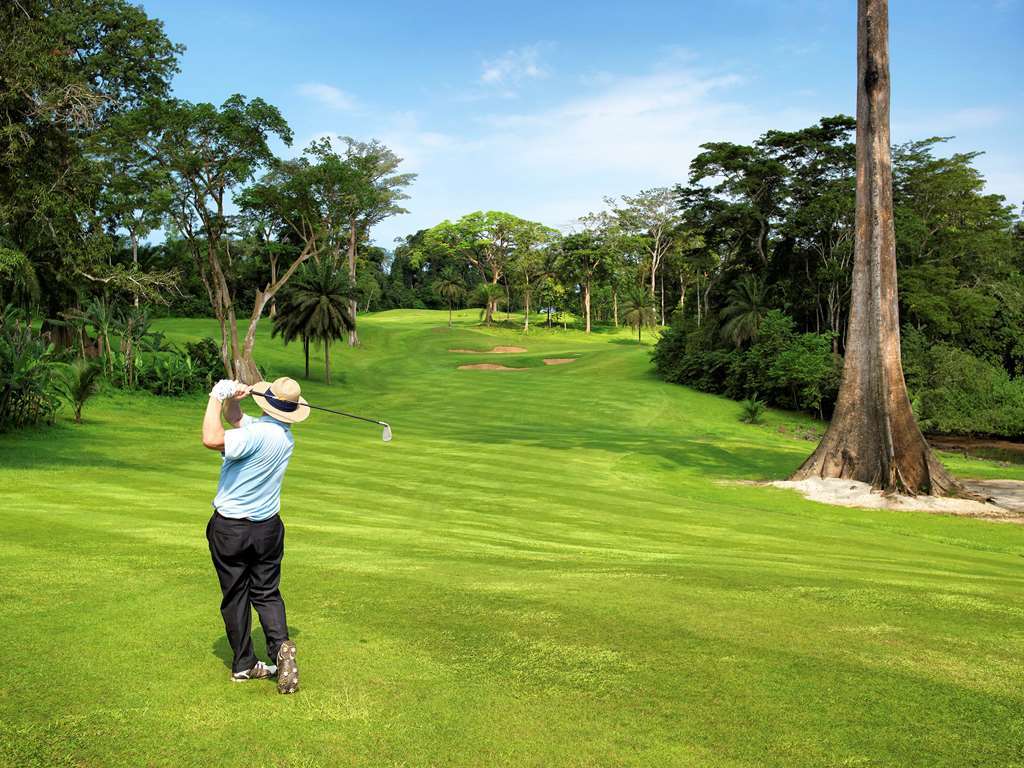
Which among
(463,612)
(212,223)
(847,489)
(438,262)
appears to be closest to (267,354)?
(212,223)

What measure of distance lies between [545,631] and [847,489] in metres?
17.8

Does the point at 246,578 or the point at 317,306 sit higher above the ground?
A: the point at 317,306

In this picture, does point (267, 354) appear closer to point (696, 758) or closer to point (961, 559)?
point (961, 559)

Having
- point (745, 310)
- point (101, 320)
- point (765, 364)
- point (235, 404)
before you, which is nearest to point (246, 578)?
point (235, 404)

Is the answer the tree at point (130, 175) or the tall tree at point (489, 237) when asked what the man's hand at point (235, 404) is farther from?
the tall tree at point (489, 237)

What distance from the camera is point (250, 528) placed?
19.2 feet

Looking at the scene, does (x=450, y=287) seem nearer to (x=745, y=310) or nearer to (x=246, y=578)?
(x=745, y=310)

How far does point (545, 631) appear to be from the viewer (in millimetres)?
7121

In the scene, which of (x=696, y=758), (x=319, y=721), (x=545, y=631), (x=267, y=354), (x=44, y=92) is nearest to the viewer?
(x=696, y=758)

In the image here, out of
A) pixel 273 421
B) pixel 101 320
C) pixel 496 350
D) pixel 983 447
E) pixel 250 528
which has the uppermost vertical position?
pixel 101 320

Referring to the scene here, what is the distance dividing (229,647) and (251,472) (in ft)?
6.04

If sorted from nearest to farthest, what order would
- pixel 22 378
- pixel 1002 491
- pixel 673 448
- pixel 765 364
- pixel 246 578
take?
pixel 246 578
pixel 22 378
pixel 1002 491
pixel 673 448
pixel 765 364

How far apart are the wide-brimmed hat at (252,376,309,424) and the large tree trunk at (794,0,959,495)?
66.6ft

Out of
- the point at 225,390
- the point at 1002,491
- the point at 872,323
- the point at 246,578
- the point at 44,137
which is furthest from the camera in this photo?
the point at 1002,491
